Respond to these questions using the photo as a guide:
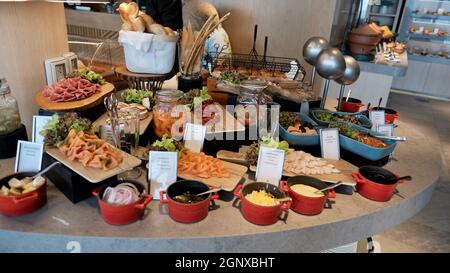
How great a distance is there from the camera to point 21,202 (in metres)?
1.03

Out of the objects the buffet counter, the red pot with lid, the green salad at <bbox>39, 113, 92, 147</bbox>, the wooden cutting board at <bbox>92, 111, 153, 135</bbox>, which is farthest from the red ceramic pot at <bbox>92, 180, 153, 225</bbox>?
the buffet counter

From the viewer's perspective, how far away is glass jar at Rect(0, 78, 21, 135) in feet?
4.36

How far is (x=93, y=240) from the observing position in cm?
100

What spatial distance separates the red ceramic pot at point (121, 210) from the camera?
1021 mm

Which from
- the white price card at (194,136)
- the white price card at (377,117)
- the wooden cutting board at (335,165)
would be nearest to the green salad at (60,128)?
the white price card at (194,136)

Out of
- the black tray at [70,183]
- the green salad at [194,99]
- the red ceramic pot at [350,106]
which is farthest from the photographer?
the red ceramic pot at [350,106]

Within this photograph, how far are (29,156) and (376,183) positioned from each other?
1.31 meters

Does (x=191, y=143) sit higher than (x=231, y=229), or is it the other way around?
(x=191, y=143)

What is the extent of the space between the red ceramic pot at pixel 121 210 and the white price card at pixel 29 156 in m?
0.28

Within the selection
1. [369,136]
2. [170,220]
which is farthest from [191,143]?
[369,136]

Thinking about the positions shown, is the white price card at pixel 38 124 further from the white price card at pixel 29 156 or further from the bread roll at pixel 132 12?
the bread roll at pixel 132 12
